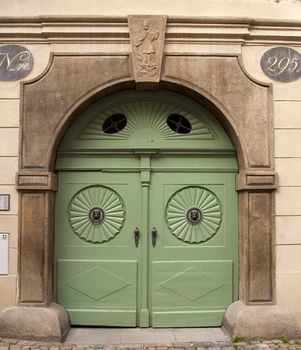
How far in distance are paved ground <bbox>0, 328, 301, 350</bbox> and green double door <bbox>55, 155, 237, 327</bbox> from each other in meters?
0.12

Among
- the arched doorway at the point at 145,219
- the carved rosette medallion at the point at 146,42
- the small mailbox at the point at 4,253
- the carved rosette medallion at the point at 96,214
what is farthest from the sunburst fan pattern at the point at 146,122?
the small mailbox at the point at 4,253

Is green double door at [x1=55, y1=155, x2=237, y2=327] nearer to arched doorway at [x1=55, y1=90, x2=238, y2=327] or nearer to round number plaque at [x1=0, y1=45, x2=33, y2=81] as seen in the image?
arched doorway at [x1=55, y1=90, x2=238, y2=327]

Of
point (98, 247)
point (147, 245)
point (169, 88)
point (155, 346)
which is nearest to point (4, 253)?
point (98, 247)

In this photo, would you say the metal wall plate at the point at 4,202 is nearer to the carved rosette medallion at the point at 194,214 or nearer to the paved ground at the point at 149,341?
the paved ground at the point at 149,341

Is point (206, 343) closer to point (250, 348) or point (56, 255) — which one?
point (250, 348)

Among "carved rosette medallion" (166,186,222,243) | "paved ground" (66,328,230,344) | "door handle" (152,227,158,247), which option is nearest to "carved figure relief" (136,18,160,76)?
"carved rosette medallion" (166,186,222,243)

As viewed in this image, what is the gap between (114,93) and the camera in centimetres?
525

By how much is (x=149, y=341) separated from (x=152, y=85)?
3.02 m

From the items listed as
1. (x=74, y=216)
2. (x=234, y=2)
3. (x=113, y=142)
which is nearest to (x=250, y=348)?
(x=74, y=216)

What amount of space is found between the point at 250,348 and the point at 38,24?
14.6ft

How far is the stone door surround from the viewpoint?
4852 millimetres

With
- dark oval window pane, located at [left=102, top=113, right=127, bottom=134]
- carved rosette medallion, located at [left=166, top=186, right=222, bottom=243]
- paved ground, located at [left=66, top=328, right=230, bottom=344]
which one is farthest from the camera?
dark oval window pane, located at [left=102, top=113, right=127, bottom=134]

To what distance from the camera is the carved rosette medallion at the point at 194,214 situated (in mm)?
5199

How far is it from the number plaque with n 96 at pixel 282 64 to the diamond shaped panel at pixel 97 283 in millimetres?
3136
